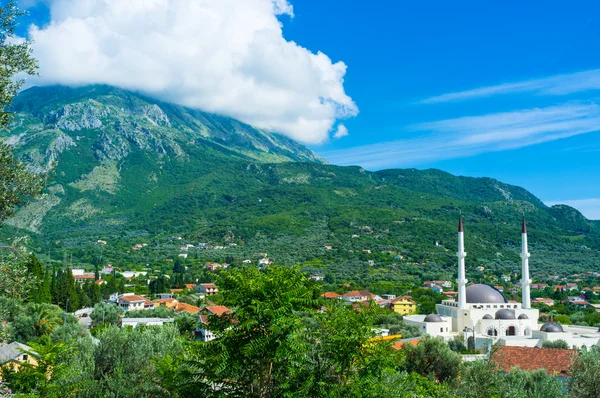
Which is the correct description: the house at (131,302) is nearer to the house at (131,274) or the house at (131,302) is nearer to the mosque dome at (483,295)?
the house at (131,274)

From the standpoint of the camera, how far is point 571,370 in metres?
19.8

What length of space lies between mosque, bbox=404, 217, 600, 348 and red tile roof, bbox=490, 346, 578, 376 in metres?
10.4

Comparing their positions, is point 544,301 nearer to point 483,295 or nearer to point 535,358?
point 483,295

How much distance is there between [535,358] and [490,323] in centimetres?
1864

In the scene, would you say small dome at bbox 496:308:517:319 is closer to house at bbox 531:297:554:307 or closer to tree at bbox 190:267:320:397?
house at bbox 531:297:554:307

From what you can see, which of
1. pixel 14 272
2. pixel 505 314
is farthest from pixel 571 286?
pixel 14 272

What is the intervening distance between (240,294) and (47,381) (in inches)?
160

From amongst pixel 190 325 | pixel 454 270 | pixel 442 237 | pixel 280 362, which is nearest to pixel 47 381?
pixel 280 362

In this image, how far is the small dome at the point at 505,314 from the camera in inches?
2069

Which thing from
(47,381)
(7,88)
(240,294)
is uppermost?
(7,88)

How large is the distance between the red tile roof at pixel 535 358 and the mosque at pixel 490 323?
10434 millimetres

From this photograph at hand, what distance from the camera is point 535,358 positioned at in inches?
1347

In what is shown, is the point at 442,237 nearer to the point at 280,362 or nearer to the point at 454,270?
the point at 454,270

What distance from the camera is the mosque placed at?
1860 inches
